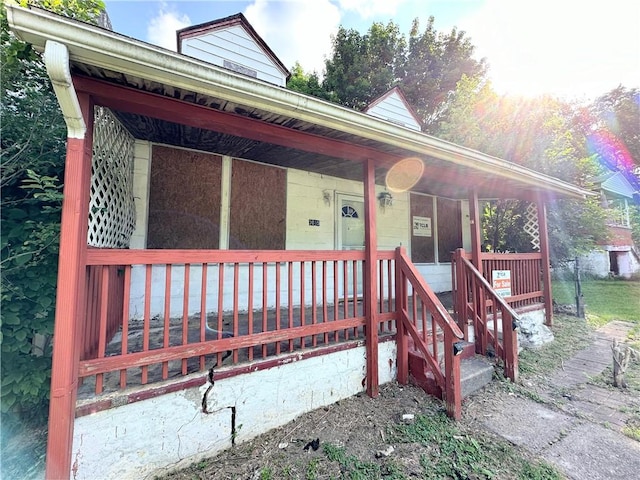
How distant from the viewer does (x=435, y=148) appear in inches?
126

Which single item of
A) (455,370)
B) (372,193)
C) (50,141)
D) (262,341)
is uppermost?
(50,141)

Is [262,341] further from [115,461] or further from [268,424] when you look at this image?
[115,461]

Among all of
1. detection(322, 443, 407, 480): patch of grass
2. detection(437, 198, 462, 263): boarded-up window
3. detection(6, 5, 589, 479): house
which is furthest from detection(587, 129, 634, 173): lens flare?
detection(322, 443, 407, 480): patch of grass

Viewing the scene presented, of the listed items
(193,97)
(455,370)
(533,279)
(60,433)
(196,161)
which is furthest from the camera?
(533,279)

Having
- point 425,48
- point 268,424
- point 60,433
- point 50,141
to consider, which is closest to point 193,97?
point 50,141

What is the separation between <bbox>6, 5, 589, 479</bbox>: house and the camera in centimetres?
180

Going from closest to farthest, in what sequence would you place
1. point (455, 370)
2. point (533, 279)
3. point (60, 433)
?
point (60, 433), point (455, 370), point (533, 279)

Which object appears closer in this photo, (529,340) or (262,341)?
(262,341)

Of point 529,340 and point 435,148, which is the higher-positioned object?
point 435,148

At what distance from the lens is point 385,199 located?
580cm

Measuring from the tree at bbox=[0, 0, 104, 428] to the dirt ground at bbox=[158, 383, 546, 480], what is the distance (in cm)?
128

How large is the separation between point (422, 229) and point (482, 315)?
2.92 m

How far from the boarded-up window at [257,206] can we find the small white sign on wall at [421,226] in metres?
3.04

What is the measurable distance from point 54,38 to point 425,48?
16171mm
